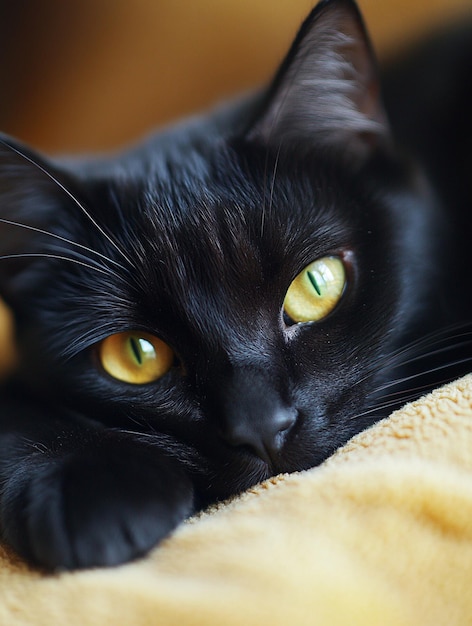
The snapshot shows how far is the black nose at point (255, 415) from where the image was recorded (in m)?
→ 0.79

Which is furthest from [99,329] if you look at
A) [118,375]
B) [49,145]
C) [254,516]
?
[49,145]

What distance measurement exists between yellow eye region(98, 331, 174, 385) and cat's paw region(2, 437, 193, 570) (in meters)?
0.15

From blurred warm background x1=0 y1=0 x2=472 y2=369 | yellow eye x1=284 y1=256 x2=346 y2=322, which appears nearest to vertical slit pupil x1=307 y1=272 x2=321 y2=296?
yellow eye x1=284 y1=256 x2=346 y2=322

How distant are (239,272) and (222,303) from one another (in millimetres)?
48

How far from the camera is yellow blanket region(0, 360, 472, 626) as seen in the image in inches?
23.9

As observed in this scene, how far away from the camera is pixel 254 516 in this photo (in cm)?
71

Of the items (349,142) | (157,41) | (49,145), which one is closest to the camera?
(349,142)

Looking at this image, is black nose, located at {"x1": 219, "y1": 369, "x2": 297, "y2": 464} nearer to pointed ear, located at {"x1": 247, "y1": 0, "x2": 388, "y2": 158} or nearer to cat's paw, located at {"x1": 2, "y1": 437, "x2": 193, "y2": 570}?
cat's paw, located at {"x1": 2, "y1": 437, "x2": 193, "y2": 570}

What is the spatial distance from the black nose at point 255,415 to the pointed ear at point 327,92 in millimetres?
404

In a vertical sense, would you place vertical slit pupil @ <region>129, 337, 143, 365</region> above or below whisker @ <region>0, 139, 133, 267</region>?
below

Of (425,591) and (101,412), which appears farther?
(101,412)

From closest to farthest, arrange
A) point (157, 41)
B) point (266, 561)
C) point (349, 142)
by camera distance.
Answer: point (266, 561) < point (349, 142) < point (157, 41)

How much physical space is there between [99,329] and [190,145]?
1.16 ft

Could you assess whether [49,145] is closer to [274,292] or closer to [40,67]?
[40,67]
